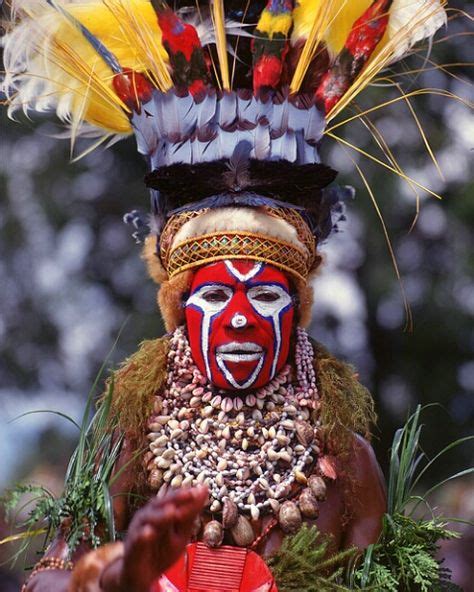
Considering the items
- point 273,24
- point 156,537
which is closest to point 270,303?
point 273,24

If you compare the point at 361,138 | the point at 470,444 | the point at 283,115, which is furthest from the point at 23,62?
the point at 470,444

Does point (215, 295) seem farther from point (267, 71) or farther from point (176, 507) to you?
point (176, 507)

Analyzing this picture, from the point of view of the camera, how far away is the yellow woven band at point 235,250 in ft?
15.3

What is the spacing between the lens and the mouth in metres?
4.60

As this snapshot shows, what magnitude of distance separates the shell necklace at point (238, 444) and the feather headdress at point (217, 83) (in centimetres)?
49

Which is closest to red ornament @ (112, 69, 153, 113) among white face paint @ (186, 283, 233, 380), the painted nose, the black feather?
the black feather

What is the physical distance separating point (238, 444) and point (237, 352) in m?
0.35

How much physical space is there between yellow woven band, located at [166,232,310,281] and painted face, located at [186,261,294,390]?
0.03 m

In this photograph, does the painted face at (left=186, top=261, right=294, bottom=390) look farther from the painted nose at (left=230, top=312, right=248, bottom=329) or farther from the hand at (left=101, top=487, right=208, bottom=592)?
the hand at (left=101, top=487, right=208, bottom=592)

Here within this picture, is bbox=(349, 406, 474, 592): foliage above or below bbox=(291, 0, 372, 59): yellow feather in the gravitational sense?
below

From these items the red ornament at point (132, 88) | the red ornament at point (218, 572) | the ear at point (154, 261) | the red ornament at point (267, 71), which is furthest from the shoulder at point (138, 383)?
the red ornament at point (267, 71)

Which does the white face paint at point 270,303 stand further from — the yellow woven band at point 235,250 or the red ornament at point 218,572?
the red ornament at point 218,572

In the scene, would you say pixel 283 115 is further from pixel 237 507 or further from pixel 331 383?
pixel 237 507

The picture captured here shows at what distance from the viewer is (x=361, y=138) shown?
28.8 feet
